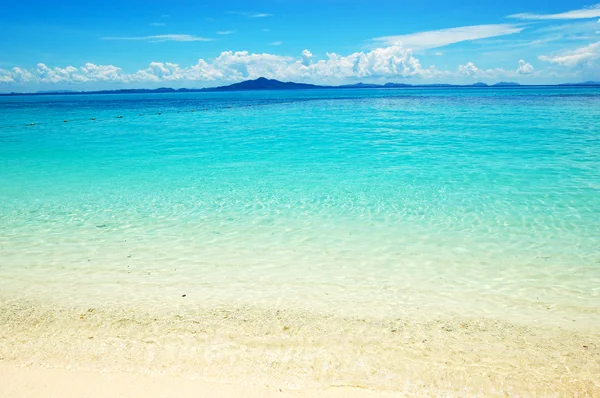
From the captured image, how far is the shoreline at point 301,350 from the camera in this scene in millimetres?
4027

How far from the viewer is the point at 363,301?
574 cm


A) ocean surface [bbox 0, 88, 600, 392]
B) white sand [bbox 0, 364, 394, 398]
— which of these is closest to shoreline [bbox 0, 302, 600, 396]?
Result: white sand [bbox 0, 364, 394, 398]

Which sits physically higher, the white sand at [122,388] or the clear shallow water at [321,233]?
the clear shallow water at [321,233]

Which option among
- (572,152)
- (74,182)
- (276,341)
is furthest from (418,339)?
(572,152)

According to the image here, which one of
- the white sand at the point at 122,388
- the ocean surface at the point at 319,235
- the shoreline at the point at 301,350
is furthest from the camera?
the ocean surface at the point at 319,235

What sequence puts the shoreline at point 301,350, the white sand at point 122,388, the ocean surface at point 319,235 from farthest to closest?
the ocean surface at point 319,235 → the shoreline at point 301,350 → the white sand at point 122,388

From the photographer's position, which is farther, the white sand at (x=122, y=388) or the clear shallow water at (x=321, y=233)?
the clear shallow water at (x=321, y=233)

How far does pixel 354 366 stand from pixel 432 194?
25.2ft

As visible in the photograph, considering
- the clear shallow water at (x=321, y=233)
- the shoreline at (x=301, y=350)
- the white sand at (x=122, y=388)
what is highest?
the clear shallow water at (x=321, y=233)

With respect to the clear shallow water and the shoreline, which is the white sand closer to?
the shoreline

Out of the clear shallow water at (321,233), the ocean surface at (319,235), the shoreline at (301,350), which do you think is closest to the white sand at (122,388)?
the shoreline at (301,350)

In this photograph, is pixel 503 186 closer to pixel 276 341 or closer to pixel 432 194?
pixel 432 194

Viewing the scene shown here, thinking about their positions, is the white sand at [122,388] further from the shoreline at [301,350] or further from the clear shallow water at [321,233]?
the clear shallow water at [321,233]

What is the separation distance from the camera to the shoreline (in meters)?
4.03
